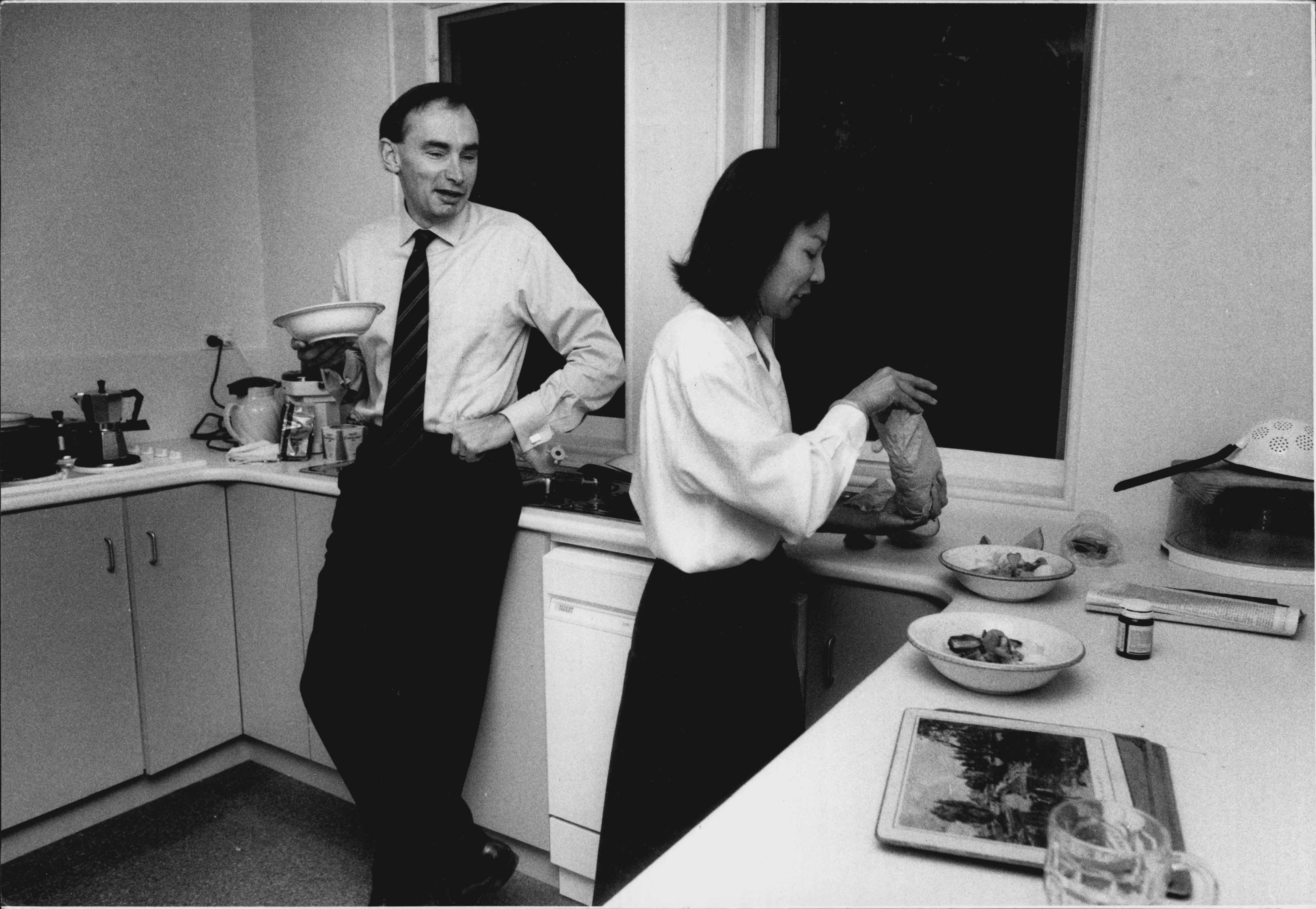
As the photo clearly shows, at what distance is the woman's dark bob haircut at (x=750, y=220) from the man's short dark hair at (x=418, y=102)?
0.85 metres

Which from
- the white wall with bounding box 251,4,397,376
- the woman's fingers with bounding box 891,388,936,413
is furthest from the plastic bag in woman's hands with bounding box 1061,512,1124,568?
the white wall with bounding box 251,4,397,376

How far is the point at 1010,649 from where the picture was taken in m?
1.37

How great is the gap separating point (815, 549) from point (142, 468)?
186cm

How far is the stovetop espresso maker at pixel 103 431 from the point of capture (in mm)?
2734

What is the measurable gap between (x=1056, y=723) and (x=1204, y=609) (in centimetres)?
56

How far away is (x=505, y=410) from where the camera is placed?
7.50ft

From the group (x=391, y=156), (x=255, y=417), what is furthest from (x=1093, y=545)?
(x=255, y=417)

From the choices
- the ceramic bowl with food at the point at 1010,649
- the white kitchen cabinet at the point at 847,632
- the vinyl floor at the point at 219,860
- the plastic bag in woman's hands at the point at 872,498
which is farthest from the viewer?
the vinyl floor at the point at 219,860

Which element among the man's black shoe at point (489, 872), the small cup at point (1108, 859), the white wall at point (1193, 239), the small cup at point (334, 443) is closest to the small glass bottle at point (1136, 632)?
the small cup at point (1108, 859)

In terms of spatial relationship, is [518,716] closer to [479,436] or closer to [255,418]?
[479,436]

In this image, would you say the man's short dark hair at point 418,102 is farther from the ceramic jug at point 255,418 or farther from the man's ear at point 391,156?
the ceramic jug at point 255,418

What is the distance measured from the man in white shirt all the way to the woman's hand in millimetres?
841

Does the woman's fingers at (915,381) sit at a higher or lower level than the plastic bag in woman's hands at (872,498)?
higher

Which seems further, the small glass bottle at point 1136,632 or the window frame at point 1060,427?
the window frame at point 1060,427
